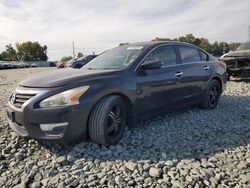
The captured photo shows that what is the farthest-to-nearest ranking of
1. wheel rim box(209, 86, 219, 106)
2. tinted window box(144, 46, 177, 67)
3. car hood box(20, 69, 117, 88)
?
wheel rim box(209, 86, 219, 106)
tinted window box(144, 46, 177, 67)
car hood box(20, 69, 117, 88)

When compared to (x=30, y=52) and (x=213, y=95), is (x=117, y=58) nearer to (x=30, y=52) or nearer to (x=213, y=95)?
(x=213, y=95)

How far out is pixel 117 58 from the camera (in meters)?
4.36

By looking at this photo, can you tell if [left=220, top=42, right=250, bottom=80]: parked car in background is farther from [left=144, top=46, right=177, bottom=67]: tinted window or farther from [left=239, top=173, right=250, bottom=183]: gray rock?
[left=239, top=173, right=250, bottom=183]: gray rock

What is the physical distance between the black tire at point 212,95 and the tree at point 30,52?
266 ft

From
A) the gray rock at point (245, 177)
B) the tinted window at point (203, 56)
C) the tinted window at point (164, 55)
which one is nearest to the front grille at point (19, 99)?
the tinted window at point (164, 55)

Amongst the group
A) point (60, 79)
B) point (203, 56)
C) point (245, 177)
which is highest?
point (203, 56)

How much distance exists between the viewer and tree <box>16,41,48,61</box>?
80106mm

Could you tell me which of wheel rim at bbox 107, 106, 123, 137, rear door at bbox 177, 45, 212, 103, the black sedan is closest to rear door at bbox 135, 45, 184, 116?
→ the black sedan

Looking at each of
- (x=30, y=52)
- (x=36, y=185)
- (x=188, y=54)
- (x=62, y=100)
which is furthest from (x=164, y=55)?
(x=30, y=52)

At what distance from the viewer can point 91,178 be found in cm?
280

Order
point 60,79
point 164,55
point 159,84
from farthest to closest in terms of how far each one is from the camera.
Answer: point 164,55, point 159,84, point 60,79

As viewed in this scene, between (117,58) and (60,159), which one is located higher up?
(117,58)

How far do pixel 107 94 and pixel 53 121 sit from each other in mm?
804

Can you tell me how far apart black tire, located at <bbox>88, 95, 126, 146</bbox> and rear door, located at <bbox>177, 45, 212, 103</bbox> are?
161 centimetres
